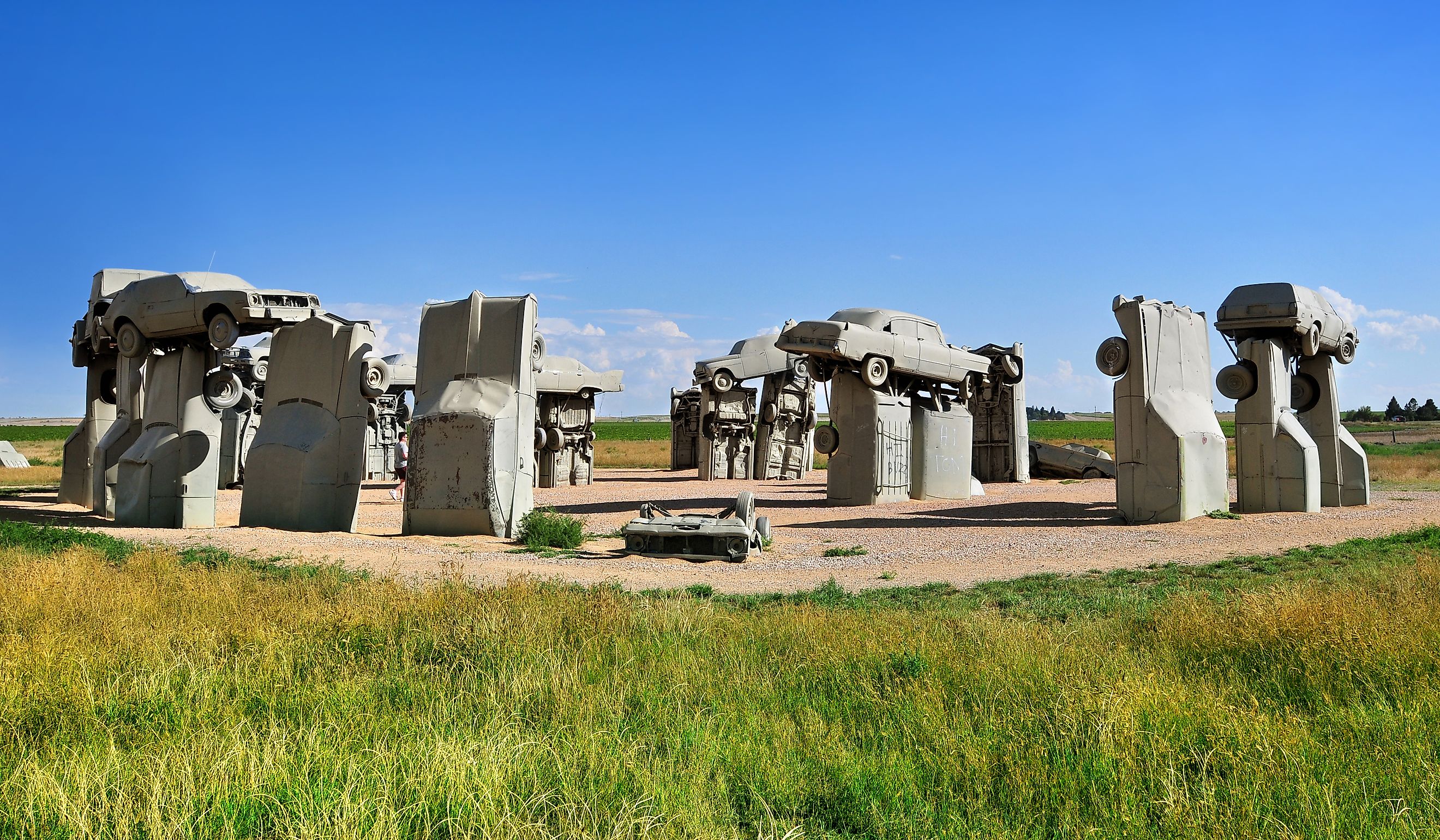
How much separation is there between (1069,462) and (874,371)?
42.4 feet

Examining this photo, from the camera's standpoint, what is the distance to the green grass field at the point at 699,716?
4.21m

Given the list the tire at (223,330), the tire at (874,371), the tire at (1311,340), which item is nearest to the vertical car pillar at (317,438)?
the tire at (223,330)

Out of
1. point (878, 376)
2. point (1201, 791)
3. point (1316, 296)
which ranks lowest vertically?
point (1201, 791)

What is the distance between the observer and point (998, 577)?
38.2 ft

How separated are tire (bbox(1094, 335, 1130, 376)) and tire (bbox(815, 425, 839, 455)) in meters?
6.59

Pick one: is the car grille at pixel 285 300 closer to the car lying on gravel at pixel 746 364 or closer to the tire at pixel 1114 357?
the tire at pixel 1114 357

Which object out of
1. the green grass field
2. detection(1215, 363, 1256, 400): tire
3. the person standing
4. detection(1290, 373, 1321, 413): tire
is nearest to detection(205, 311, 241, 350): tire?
the person standing

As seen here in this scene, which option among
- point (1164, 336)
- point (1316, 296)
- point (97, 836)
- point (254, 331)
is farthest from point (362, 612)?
point (1316, 296)

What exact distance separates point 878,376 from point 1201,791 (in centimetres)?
1816

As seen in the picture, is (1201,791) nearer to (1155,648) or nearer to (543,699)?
(1155,648)

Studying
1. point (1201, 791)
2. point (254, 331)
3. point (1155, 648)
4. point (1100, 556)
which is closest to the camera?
point (1201, 791)

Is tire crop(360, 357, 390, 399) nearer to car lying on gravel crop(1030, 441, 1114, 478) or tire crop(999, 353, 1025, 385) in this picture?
tire crop(999, 353, 1025, 385)

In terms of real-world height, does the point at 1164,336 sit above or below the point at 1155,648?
above

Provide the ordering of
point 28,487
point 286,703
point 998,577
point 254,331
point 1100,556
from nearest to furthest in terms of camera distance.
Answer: point 286,703 → point 998,577 → point 1100,556 → point 254,331 → point 28,487
